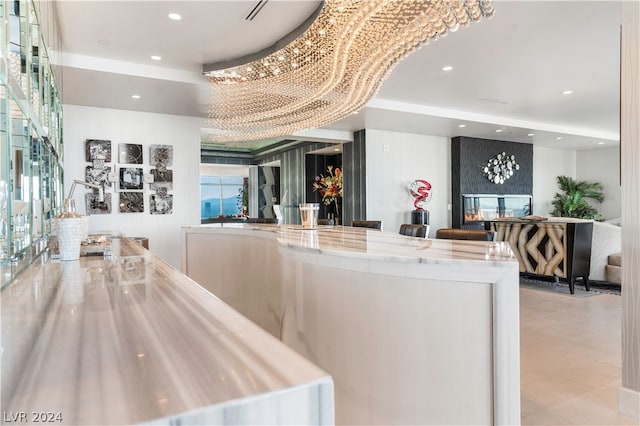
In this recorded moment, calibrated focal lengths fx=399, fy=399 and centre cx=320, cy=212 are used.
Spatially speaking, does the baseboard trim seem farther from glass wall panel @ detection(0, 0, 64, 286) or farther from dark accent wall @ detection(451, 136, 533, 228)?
dark accent wall @ detection(451, 136, 533, 228)

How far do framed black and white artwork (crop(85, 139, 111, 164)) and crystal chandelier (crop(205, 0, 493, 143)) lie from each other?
1580mm

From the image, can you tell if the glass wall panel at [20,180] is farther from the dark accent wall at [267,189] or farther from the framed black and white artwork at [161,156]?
the dark accent wall at [267,189]

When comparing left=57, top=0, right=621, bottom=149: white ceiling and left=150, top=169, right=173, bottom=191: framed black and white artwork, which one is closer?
left=57, top=0, right=621, bottom=149: white ceiling

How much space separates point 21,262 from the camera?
142 centimetres

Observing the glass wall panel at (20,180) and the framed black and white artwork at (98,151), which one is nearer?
the glass wall panel at (20,180)


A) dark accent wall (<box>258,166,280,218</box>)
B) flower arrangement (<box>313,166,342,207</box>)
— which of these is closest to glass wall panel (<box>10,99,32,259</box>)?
flower arrangement (<box>313,166,342,207</box>)

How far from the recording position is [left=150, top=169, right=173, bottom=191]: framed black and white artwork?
6.36 meters

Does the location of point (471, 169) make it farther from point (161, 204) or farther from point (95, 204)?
point (95, 204)

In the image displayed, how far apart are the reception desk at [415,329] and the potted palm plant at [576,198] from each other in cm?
1074

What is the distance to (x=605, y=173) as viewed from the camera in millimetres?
11320

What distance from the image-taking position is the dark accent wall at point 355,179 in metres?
8.20

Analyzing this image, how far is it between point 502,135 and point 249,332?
31.5 ft

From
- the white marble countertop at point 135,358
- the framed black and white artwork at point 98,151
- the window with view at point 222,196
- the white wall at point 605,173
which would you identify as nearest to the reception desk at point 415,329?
the white marble countertop at point 135,358

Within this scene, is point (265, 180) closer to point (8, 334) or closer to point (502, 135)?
point (502, 135)
